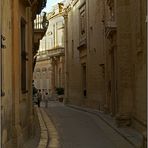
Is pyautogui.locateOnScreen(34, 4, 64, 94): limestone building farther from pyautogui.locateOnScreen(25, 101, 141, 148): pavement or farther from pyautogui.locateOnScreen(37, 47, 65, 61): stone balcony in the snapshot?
pyautogui.locateOnScreen(25, 101, 141, 148): pavement

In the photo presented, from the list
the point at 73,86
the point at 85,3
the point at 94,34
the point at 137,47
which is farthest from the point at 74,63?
the point at 137,47

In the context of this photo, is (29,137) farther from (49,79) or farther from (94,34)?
(49,79)

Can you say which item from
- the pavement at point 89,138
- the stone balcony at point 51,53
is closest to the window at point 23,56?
the pavement at point 89,138

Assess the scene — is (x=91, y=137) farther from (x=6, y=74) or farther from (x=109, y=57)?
(x=109, y=57)

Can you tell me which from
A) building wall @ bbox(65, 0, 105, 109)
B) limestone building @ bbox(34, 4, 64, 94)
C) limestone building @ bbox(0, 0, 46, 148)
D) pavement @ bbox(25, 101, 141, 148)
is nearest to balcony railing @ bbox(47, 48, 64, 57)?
limestone building @ bbox(34, 4, 64, 94)

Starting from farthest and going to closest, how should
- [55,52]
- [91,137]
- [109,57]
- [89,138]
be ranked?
[55,52] < [109,57] < [91,137] < [89,138]

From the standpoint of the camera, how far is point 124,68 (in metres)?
18.6

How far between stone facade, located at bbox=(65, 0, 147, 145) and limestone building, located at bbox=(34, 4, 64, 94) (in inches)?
454

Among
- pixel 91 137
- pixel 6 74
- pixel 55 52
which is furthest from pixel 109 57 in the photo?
pixel 55 52

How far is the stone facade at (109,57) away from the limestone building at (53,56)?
1153cm

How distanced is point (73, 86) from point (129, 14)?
22858mm

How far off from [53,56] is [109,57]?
34481 millimetres

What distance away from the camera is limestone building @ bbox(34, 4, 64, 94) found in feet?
188

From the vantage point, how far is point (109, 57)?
24.2 meters
